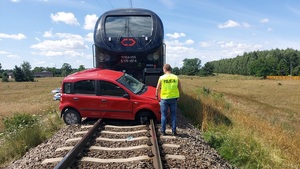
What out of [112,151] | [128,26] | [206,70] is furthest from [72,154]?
[206,70]

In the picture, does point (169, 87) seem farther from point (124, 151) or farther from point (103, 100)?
point (124, 151)

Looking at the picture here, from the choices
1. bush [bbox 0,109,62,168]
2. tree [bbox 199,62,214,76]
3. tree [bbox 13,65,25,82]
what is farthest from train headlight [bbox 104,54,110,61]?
tree [bbox 199,62,214,76]

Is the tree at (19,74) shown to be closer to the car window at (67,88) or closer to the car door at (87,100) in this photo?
the car window at (67,88)

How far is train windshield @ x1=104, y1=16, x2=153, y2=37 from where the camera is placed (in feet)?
32.1

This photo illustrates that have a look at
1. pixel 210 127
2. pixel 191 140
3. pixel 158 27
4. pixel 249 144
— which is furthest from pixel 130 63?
pixel 249 144

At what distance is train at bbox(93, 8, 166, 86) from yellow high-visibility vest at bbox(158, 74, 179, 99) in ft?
8.44

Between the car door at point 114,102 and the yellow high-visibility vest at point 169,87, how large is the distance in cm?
118

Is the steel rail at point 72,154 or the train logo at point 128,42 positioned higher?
the train logo at point 128,42

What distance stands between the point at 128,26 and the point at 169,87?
3.83 meters

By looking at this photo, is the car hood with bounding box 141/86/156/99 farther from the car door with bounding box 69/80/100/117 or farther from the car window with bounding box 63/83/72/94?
the car window with bounding box 63/83/72/94

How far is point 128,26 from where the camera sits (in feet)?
32.5

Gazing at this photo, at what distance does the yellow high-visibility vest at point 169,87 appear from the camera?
6.96m

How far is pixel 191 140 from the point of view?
625 centimetres

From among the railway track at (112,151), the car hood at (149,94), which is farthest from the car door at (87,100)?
the car hood at (149,94)
